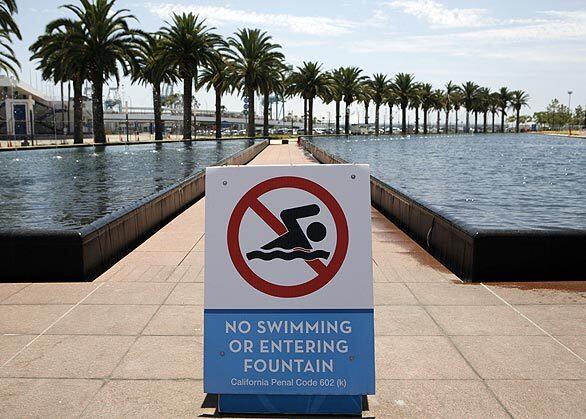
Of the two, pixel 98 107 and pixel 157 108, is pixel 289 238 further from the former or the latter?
pixel 157 108

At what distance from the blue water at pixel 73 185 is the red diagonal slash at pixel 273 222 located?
1008cm

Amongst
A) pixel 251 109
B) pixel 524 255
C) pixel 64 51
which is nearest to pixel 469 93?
pixel 251 109

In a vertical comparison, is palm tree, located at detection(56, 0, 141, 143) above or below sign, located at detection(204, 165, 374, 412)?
above

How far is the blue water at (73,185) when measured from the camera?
55.6 ft

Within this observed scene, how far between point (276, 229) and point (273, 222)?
43 millimetres

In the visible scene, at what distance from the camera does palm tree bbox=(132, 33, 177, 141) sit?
53688mm

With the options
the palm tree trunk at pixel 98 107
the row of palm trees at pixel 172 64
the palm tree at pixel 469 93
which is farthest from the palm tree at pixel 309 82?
the palm tree at pixel 469 93

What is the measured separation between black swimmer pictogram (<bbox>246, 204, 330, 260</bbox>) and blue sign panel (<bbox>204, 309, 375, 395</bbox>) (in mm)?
321

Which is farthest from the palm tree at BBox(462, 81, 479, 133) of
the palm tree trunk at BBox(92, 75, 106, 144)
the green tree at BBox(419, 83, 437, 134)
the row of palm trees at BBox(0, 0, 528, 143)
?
the palm tree trunk at BBox(92, 75, 106, 144)

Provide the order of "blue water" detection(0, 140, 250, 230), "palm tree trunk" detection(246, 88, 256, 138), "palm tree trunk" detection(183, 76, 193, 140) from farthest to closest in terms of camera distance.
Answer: "palm tree trunk" detection(246, 88, 256, 138)
"palm tree trunk" detection(183, 76, 193, 140)
"blue water" detection(0, 140, 250, 230)

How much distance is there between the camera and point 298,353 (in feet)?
12.1

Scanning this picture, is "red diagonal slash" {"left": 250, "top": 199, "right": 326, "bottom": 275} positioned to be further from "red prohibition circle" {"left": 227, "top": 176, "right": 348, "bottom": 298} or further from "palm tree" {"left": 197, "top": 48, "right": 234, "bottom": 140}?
"palm tree" {"left": 197, "top": 48, "right": 234, "bottom": 140}

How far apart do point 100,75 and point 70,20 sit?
4675mm

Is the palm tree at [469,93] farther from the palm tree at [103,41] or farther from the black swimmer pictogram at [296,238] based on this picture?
the black swimmer pictogram at [296,238]
